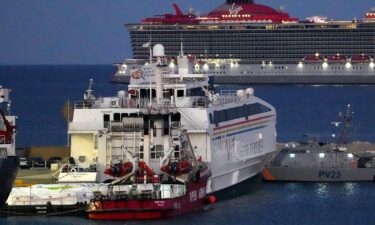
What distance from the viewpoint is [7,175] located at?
4584cm

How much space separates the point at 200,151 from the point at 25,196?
615cm

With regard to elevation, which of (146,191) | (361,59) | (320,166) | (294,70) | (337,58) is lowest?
(294,70)

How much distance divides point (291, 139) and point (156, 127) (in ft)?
109

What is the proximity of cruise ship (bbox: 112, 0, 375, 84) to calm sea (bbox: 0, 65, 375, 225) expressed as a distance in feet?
17.7

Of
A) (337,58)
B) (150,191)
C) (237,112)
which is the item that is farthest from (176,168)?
(337,58)

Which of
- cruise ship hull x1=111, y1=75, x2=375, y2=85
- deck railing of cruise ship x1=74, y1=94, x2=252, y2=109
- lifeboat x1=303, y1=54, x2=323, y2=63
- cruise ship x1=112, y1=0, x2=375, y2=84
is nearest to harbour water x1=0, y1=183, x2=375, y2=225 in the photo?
deck railing of cruise ship x1=74, y1=94, x2=252, y2=109

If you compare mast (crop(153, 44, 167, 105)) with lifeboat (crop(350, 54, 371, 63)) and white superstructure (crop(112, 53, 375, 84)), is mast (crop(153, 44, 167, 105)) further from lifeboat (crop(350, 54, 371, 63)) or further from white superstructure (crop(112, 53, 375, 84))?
lifeboat (crop(350, 54, 371, 63))

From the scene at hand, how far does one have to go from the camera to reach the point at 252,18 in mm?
184875

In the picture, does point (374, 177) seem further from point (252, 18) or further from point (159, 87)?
point (252, 18)

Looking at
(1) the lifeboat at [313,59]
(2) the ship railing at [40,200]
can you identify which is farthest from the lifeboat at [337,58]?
(2) the ship railing at [40,200]

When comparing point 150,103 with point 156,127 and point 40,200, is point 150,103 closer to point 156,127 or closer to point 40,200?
point 156,127

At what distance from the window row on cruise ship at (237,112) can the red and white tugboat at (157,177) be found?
76.1 inches

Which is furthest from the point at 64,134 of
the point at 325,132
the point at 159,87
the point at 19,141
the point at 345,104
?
the point at 345,104

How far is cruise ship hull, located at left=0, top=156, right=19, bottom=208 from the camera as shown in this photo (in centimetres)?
4566
